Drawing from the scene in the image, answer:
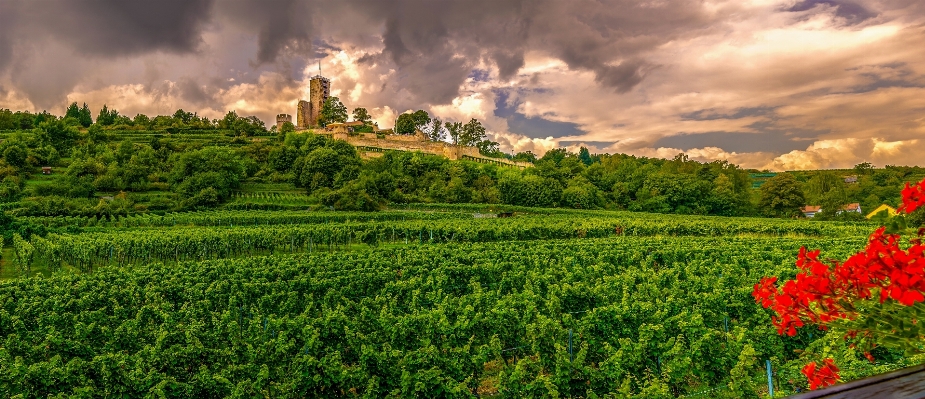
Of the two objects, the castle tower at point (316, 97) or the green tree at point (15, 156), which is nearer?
the green tree at point (15, 156)

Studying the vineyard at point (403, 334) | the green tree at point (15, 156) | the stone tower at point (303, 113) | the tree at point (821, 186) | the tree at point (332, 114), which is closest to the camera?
the vineyard at point (403, 334)

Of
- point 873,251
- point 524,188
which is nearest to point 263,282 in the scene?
point 873,251

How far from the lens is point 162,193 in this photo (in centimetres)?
6488

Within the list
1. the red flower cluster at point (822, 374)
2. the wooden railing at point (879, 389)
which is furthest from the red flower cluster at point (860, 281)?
the wooden railing at point (879, 389)

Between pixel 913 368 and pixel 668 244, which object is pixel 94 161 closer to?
pixel 668 244

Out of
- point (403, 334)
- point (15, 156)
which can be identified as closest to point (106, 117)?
point (15, 156)

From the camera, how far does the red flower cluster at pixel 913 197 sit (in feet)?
8.82

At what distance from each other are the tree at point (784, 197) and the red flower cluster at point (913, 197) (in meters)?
86.3

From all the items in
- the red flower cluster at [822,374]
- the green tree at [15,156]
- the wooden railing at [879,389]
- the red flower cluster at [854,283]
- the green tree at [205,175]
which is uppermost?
the green tree at [15,156]

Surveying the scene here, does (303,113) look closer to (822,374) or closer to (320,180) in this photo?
(320,180)

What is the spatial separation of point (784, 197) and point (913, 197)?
87055mm

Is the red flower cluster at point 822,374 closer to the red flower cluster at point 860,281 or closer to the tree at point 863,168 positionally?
the red flower cluster at point 860,281

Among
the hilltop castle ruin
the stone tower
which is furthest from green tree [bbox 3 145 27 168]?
the stone tower

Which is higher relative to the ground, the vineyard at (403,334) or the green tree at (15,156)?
the green tree at (15,156)
